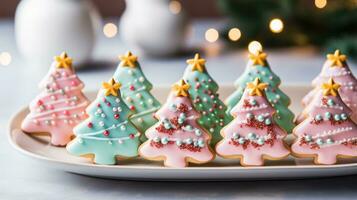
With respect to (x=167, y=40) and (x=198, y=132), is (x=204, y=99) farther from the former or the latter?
(x=167, y=40)

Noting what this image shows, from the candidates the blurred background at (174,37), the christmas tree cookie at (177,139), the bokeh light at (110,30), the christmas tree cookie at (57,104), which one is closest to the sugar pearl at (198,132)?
the christmas tree cookie at (177,139)

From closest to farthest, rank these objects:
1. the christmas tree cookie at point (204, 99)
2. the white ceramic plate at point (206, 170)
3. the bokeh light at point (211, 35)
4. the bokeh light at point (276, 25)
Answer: the white ceramic plate at point (206, 170) → the christmas tree cookie at point (204, 99) → the bokeh light at point (276, 25) → the bokeh light at point (211, 35)

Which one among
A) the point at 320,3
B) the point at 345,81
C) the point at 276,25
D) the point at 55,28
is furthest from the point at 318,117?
the point at 320,3

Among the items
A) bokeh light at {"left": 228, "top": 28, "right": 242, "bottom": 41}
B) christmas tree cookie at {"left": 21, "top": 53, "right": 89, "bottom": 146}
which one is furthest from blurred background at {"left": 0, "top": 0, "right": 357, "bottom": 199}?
christmas tree cookie at {"left": 21, "top": 53, "right": 89, "bottom": 146}

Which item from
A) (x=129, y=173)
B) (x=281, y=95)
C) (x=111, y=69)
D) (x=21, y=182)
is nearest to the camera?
(x=129, y=173)

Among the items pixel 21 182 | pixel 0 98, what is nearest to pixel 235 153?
pixel 21 182

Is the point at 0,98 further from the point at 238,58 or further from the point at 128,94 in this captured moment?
the point at 238,58

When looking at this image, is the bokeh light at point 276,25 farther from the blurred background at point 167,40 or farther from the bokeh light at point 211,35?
the bokeh light at point 211,35
